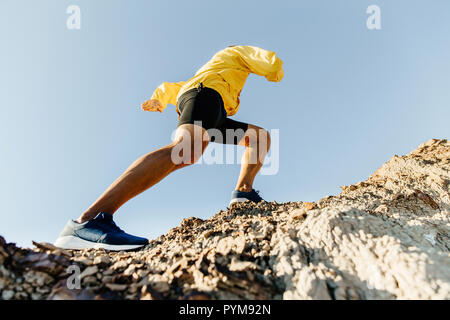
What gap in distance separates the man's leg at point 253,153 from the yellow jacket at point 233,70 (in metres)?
0.38

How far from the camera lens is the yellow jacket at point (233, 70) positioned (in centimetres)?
299

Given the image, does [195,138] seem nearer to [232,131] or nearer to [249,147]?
[232,131]

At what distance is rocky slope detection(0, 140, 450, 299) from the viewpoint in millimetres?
1233

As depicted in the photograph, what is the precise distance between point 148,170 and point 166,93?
179cm

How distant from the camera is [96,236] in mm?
2018

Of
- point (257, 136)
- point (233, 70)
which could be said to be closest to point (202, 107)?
point (233, 70)

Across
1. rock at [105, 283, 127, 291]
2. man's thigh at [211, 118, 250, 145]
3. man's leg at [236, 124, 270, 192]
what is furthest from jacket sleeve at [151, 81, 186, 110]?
rock at [105, 283, 127, 291]

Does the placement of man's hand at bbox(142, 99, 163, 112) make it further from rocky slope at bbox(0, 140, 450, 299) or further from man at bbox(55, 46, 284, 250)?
rocky slope at bbox(0, 140, 450, 299)

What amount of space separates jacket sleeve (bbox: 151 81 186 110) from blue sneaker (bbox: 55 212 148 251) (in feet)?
6.66

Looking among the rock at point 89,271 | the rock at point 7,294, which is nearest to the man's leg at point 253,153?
the rock at point 89,271

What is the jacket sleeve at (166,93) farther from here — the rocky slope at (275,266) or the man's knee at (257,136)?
the rocky slope at (275,266)
